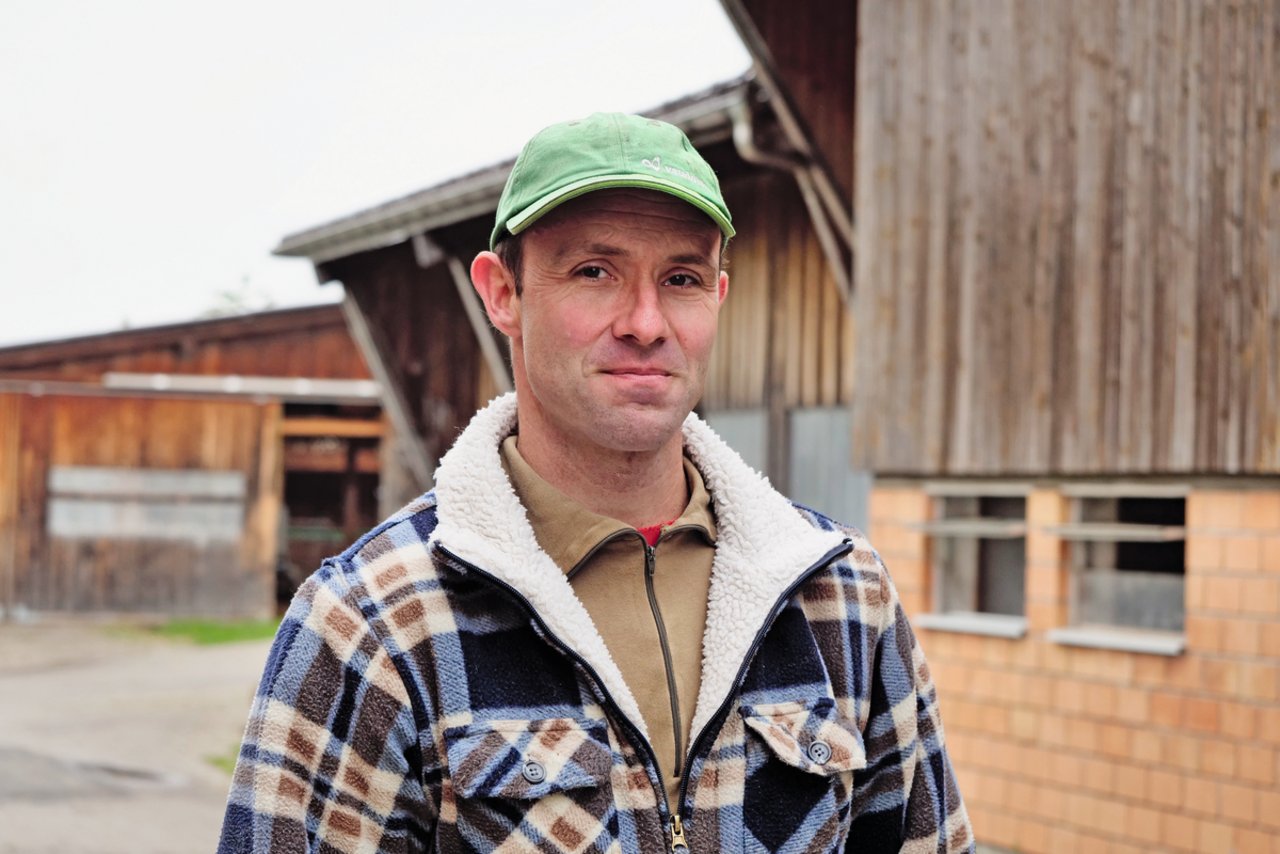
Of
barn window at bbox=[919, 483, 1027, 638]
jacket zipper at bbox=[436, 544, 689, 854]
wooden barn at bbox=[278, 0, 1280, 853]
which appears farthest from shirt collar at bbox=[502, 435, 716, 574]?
barn window at bbox=[919, 483, 1027, 638]

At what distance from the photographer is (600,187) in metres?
1.93

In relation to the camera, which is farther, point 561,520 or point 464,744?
point 561,520

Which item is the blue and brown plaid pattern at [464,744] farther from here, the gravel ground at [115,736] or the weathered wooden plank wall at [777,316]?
the weathered wooden plank wall at [777,316]

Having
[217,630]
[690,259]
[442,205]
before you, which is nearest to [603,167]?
[690,259]

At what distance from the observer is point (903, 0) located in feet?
26.8

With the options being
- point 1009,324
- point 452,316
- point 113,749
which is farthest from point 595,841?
point 452,316

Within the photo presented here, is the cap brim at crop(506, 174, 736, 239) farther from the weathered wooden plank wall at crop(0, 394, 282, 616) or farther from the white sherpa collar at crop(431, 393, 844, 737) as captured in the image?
the weathered wooden plank wall at crop(0, 394, 282, 616)

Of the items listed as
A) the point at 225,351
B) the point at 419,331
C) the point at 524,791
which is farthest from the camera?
the point at 225,351

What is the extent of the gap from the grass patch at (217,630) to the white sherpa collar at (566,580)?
641 inches

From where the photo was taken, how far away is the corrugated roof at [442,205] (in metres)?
8.92

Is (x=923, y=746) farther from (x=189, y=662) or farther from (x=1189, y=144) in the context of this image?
(x=189, y=662)

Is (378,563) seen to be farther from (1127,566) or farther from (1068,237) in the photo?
(1127,566)

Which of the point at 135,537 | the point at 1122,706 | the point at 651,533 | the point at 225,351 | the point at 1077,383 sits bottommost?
the point at 1122,706

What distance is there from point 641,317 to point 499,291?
0.26 meters
